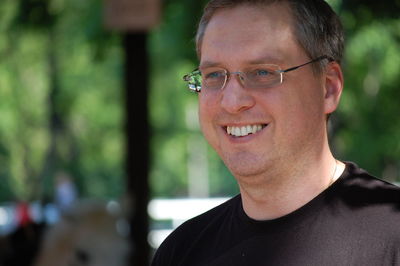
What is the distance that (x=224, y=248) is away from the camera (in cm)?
204

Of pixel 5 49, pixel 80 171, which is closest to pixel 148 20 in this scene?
pixel 5 49

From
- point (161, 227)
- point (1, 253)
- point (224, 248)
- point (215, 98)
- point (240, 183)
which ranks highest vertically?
point (215, 98)

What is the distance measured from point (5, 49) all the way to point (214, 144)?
1291cm

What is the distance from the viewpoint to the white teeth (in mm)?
2000

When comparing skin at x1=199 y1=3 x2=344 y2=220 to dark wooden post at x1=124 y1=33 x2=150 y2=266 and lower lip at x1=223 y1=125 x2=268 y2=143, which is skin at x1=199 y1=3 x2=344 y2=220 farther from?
dark wooden post at x1=124 y1=33 x2=150 y2=266

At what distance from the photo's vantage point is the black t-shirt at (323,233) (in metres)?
1.82

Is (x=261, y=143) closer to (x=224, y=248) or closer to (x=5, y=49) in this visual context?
(x=224, y=248)

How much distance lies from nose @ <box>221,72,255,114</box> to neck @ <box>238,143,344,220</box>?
161 mm

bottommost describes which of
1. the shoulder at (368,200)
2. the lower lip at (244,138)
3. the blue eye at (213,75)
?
the shoulder at (368,200)

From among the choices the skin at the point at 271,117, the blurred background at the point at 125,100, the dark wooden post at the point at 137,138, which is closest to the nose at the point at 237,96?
the skin at the point at 271,117

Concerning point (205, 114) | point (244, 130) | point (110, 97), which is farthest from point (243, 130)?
point (110, 97)

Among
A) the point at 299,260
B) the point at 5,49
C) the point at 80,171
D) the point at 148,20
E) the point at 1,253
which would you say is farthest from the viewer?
the point at 80,171

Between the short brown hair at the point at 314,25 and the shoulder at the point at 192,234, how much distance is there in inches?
17.4

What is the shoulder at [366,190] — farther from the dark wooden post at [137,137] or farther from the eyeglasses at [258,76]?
the dark wooden post at [137,137]
